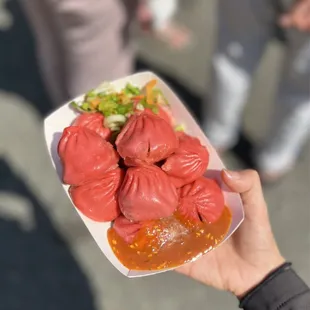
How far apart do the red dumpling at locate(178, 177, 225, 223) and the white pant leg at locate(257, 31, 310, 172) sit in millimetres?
749

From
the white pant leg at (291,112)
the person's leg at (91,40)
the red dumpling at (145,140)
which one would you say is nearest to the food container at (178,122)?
the red dumpling at (145,140)

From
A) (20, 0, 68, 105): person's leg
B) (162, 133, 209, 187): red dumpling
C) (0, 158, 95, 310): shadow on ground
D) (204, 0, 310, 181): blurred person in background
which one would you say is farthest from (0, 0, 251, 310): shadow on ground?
(162, 133, 209, 187): red dumpling

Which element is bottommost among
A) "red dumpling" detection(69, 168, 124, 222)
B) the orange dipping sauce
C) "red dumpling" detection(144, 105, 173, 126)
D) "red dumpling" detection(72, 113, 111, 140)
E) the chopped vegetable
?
the orange dipping sauce

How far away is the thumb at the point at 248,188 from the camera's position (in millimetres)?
1254

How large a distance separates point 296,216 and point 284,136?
1.20 ft

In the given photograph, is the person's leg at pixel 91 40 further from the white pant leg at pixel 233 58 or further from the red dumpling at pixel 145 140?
the red dumpling at pixel 145 140

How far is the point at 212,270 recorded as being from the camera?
55.9 inches

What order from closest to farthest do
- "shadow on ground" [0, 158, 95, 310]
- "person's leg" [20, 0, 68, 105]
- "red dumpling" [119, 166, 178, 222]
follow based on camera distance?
"red dumpling" [119, 166, 178, 222]
"person's leg" [20, 0, 68, 105]
"shadow on ground" [0, 158, 95, 310]

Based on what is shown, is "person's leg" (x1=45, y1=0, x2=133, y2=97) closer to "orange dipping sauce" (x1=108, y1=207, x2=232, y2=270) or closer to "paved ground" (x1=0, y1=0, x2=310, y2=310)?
"paved ground" (x1=0, y1=0, x2=310, y2=310)

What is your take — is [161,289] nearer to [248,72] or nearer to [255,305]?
[255,305]

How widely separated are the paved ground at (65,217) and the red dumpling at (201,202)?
2.92 ft

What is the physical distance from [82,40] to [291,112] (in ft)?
2.70

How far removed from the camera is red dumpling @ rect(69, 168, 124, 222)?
1.22 metres

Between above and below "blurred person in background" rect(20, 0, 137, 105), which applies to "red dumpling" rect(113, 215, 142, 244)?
below
